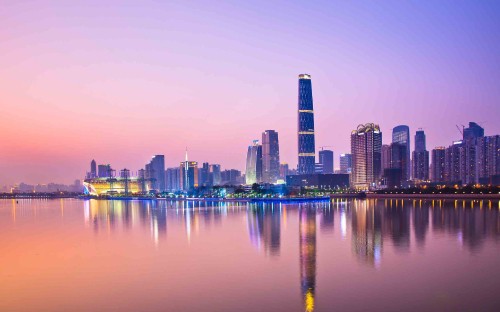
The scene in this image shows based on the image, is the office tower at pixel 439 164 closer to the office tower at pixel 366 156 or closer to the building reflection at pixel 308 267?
the office tower at pixel 366 156

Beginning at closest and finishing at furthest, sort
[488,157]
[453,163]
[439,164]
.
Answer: [488,157] < [453,163] < [439,164]

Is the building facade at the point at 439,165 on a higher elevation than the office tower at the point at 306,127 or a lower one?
lower

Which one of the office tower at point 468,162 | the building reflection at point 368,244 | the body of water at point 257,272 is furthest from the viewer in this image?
the office tower at point 468,162

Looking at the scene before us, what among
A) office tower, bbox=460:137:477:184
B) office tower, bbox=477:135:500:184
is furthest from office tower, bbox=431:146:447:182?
office tower, bbox=477:135:500:184

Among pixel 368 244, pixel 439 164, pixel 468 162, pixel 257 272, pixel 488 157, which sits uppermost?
pixel 488 157

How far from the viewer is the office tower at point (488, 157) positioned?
432 ft

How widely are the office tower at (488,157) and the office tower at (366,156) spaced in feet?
144

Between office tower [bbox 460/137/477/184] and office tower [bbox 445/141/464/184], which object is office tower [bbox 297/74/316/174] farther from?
office tower [bbox 460/137/477/184]

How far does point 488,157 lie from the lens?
440 ft

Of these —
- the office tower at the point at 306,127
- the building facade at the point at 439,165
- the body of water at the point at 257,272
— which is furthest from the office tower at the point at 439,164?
the body of water at the point at 257,272

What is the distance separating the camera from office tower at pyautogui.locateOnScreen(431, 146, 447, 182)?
14850cm

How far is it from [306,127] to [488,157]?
6089 centimetres

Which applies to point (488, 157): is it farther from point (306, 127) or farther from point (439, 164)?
point (306, 127)

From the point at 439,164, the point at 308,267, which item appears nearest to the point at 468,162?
the point at 439,164
